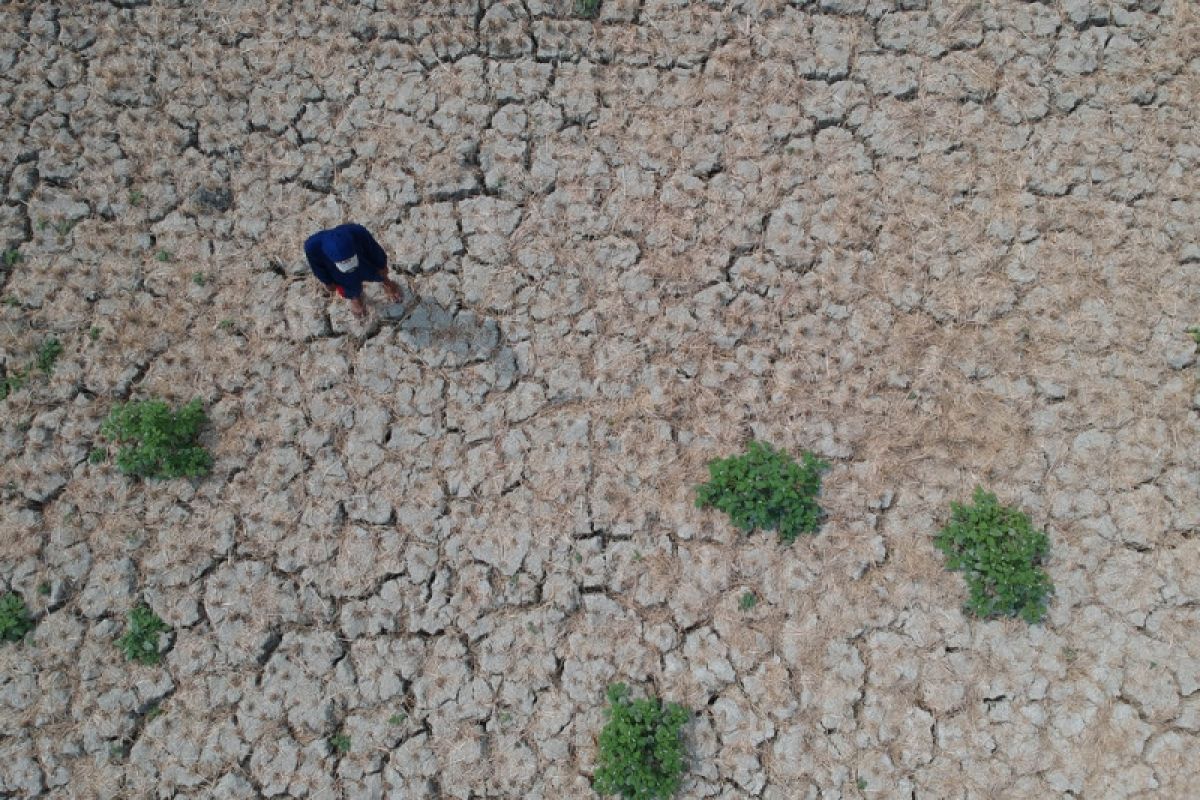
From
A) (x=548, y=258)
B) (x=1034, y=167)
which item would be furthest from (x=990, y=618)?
(x=548, y=258)

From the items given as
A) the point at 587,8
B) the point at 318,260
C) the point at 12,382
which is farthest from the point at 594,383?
the point at 12,382

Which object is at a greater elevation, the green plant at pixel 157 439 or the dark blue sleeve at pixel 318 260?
the dark blue sleeve at pixel 318 260

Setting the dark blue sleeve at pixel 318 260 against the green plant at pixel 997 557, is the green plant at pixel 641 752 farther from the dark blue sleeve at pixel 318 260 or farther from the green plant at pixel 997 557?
the dark blue sleeve at pixel 318 260

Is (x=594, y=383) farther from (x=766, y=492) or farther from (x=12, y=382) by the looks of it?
(x=12, y=382)

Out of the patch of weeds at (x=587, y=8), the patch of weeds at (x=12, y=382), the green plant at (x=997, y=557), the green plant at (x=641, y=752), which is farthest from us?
the patch of weeds at (x=587, y=8)

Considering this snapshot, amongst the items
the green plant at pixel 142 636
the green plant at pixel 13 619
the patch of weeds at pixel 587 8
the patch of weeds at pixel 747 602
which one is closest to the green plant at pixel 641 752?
the patch of weeds at pixel 747 602

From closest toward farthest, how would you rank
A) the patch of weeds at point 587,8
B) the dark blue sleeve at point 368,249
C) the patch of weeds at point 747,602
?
the dark blue sleeve at point 368,249 → the patch of weeds at point 747,602 → the patch of weeds at point 587,8
